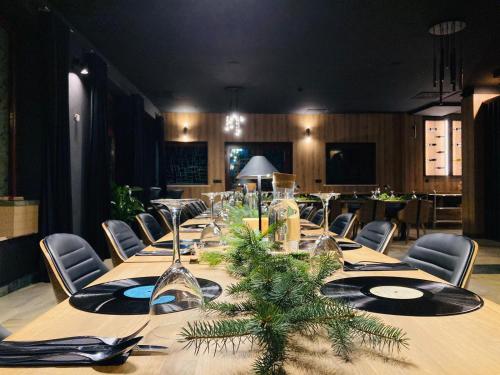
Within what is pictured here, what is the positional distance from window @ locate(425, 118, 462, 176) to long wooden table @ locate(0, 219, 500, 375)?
38.9 feet

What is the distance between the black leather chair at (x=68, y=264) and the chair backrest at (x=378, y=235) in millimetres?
1477

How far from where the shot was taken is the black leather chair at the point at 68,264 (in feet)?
4.79

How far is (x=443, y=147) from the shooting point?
11.7 metres

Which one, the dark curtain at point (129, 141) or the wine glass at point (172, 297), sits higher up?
the dark curtain at point (129, 141)

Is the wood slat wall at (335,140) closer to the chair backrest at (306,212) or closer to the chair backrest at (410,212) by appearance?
the chair backrest at (410,212)

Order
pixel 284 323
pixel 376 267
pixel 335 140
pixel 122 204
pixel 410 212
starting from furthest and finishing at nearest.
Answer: pixel 335 140 < pixel 410 212 < pixel 122 204 < pixel 376 267 < pixel 284 323

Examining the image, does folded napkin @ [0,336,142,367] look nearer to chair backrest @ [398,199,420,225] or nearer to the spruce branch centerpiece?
the spruce branch centerpiece

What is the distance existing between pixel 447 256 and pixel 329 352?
3.83 feet

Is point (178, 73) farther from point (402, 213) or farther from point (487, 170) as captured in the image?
point (487, 170)

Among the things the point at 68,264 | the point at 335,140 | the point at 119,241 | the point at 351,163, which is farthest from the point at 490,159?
the point at 68,264

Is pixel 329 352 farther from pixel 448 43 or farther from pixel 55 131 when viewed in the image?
pixel 448 43

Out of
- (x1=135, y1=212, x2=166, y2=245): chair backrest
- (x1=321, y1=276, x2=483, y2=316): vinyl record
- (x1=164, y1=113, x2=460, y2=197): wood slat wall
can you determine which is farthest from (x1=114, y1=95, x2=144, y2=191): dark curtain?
(x1=321, y1=276, x2=483, y2=316): vinyl record

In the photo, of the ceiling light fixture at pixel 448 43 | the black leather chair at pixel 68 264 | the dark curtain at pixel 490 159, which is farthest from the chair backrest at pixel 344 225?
the dark curtain at pixel 490 159

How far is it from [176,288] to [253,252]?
30 cm
